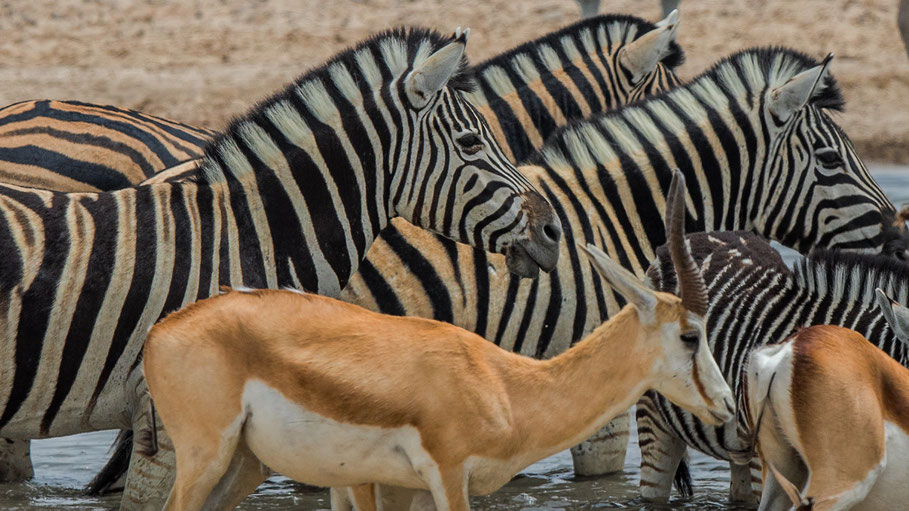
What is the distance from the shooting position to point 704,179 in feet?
24.9

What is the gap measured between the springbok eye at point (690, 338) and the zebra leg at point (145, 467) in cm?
221

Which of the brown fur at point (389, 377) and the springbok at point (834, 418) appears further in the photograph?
the brown fur at point (389, 377)

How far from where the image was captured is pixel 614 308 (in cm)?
706

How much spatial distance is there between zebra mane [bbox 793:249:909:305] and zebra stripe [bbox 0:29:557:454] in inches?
50.2

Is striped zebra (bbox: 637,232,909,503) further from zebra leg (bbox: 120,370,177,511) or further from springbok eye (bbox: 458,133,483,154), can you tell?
zebra leg (bbox: 120,370,177,511)

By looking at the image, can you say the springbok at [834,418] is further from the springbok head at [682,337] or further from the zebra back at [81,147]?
the zebra back at [81,147]

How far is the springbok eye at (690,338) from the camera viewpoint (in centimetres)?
530

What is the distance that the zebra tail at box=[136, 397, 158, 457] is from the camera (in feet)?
19.0

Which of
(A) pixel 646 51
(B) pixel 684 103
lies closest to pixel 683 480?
(B) pixel 684 103

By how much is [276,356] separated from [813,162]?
3560 mm

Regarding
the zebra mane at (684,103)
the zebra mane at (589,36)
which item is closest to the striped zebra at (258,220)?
the zebra mane at (684,103)

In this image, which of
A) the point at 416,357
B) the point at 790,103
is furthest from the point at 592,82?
the point at 416,357

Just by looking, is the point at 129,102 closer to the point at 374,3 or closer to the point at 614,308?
the point at 374,3

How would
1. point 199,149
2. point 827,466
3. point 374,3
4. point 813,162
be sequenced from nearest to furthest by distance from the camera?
1. point 827,466
2. point 813,162
3. point 199,149
4. point 374,3
